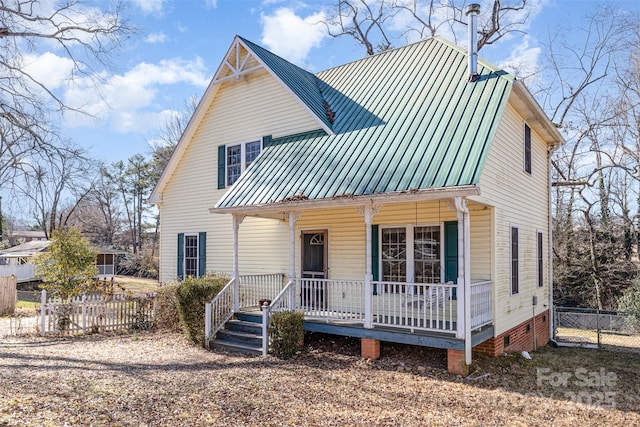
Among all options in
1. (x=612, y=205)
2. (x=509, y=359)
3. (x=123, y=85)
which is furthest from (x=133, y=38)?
(x=612, y=205)

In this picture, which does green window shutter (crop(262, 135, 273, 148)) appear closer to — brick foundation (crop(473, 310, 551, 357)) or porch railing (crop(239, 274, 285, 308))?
porch railing (crop(239, 274, 285, 308))

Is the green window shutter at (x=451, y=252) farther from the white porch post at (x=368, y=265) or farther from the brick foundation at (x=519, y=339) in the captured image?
the white porch post at (x=368, y=265)

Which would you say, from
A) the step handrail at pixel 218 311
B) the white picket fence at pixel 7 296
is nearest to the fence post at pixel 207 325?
the step handrail at pixel 218 311

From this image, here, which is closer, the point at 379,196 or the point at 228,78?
the point at 379,196

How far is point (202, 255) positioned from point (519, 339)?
9688 mm

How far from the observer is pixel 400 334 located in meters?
8.96

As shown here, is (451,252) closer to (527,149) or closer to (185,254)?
(527,149)

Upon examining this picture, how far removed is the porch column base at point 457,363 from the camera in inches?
331

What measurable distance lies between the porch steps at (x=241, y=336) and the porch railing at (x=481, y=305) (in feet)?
15.2

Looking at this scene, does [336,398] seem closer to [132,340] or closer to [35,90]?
[132,340]

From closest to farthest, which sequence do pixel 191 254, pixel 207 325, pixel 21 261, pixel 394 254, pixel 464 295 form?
pixel 464 295, pixel 207 325, pixel 394 254, pixel 191 254, pixel 21 261

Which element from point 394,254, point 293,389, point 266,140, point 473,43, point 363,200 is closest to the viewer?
point 293,389

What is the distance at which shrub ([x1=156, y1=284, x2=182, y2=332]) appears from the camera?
13.2 meters

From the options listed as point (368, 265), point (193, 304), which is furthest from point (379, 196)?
point (193, 304)
